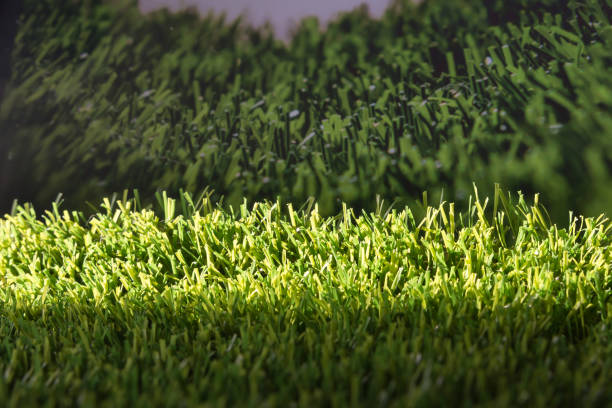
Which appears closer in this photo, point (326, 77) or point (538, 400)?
point (538, 400)

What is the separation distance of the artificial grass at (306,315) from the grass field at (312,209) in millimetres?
10

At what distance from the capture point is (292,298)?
5.98 ft

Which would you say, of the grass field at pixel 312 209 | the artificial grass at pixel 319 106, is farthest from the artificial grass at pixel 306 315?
the artificial grass at pixel 319 106

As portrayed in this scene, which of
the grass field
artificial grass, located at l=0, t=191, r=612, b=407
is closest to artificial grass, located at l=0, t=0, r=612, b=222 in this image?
the grass field

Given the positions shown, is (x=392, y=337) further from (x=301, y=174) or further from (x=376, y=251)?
(x=301, y=174)

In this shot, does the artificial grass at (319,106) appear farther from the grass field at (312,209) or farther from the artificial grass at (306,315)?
the artificial grass at (306,315)

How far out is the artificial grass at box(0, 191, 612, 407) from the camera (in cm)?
124

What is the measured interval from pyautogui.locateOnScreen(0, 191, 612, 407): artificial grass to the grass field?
0.03 feet

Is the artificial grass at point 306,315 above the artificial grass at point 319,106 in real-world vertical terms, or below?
below

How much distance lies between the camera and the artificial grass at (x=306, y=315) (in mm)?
1244

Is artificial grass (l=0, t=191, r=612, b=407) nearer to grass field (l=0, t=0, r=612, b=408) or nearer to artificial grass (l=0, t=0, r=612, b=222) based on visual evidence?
grass field (l=0, t=0, r=612, b=408)

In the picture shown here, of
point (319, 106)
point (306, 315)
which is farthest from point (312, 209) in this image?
point (306, 315)

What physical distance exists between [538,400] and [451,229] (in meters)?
1.30

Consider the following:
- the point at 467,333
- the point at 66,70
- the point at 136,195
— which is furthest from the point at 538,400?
the point at 66,70
